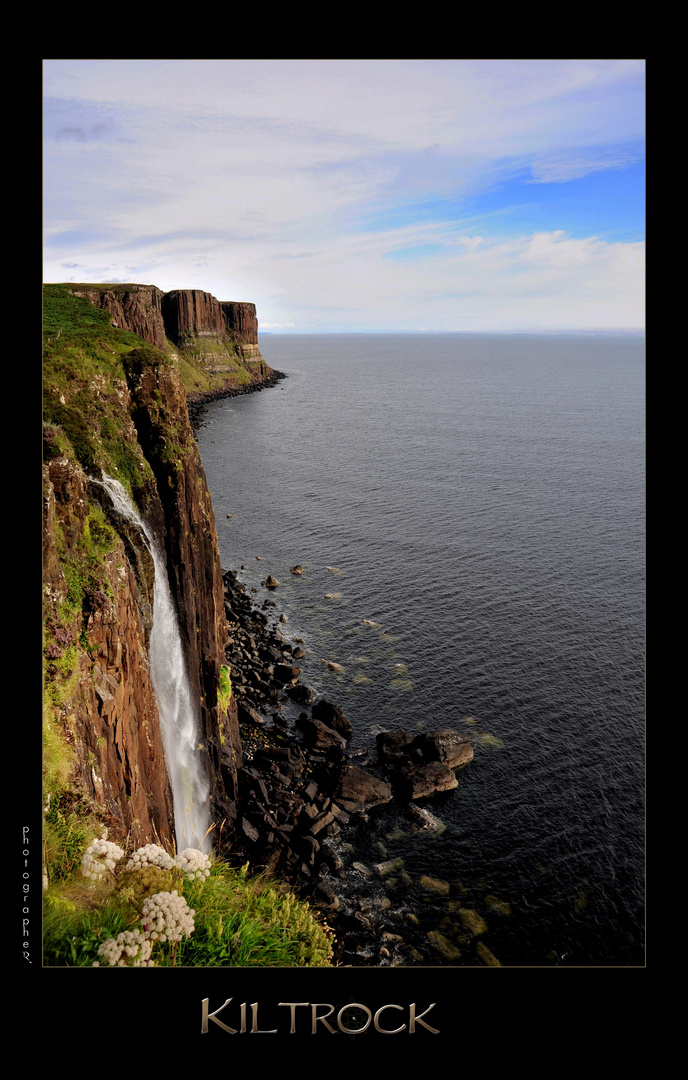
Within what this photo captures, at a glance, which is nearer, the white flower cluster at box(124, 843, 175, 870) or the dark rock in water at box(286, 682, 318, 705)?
the white flower cluster at box(124, 843, 175, 870)

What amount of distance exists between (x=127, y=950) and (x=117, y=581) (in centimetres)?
1290

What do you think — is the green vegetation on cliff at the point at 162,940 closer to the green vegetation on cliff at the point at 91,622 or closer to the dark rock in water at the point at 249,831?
the green vegetation on cliff at the point at 91,622

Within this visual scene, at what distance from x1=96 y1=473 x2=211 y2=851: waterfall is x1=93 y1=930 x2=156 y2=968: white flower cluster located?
16310 millimetres

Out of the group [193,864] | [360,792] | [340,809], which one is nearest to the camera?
[193,864]

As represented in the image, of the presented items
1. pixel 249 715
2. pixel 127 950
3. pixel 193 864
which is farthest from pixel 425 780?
pixel 127 950

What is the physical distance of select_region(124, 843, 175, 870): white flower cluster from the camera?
30.6 ft

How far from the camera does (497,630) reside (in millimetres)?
50781

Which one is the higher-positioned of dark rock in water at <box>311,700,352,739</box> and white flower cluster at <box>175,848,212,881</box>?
white flower cluster at <box>175,848,212,881</box>

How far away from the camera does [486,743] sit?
129 ft

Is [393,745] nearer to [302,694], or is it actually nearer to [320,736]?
[320,736]

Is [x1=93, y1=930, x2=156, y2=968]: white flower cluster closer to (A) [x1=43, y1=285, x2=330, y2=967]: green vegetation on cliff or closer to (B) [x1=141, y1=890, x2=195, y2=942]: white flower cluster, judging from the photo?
(B) [x1=141, y1=890, x2=195, y2=942]: white flower cluster

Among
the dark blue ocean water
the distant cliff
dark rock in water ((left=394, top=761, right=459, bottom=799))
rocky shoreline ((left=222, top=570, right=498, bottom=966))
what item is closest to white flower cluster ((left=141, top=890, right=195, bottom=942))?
rocky shoreline ((left=222, top=570, right=498, bottom=966))
